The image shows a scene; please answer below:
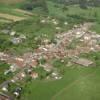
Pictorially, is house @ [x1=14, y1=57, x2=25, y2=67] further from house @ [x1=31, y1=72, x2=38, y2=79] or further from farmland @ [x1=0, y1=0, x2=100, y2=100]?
house @ [x1=31, y1=72, x2=38, y2=79]

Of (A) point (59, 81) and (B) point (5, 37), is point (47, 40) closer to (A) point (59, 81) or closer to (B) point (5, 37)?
(B) point (5, 37)

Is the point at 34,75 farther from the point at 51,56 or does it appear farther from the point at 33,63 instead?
the point at 51,56

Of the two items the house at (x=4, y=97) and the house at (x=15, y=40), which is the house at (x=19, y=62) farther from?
the house at (x=4, y=97)

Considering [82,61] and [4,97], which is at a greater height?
[82,61]

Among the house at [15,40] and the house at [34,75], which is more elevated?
the house at [15,40]

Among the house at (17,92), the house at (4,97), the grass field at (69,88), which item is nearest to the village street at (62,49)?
the house at (17,92)

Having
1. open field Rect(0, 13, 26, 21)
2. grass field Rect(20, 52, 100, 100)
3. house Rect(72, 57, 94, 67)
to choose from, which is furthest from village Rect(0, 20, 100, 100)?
open field Rect(0, 13, 26, 21)

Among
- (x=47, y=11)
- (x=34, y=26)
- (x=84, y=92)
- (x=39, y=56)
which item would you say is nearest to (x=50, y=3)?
(x=47, y=11)

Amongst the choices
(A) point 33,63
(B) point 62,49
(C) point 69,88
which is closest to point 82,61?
(B) point 62,49

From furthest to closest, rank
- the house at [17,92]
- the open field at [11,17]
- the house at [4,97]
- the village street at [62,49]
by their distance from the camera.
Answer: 1. the open field at [11,17]
2. the village street at [62,49]
3. the house at [17,92]
4. the house at [4,97]
